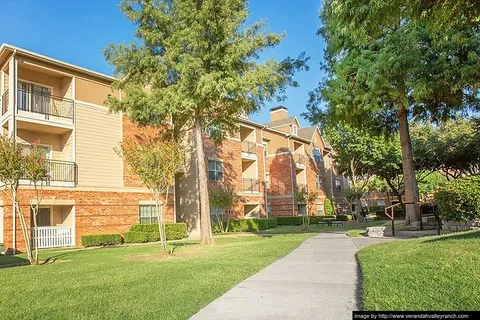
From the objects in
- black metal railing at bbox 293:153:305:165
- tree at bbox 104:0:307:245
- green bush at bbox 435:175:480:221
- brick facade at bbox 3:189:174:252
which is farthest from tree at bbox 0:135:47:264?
black metal railing at bbox 293:153:305:165

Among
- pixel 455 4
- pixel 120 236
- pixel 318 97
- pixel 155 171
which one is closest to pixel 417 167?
pixel 318 97

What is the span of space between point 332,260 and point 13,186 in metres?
9.42

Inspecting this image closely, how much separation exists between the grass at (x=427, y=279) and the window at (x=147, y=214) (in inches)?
642

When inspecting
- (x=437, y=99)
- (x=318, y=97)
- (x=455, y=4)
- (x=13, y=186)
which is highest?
(x=318, y=97)

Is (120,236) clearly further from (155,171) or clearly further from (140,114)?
(155,171)

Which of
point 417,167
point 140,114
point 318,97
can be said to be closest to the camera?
point 140,114

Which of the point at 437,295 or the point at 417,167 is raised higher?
the point at 417,167

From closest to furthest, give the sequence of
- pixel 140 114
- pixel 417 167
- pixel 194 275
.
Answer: pixel 194 275, pixel 140 114, pixel 417 167

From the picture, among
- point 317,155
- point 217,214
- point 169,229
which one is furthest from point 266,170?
point 169,229

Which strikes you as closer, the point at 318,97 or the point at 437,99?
the point at 437,99

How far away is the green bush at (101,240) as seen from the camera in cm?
1741

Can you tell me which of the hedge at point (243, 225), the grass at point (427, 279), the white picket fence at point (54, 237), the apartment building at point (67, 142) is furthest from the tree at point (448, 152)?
the white picket fence at point (54, 237)

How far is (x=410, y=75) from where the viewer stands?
11719 millimetres

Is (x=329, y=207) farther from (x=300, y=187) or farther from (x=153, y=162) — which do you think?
(x=153, y=162)
